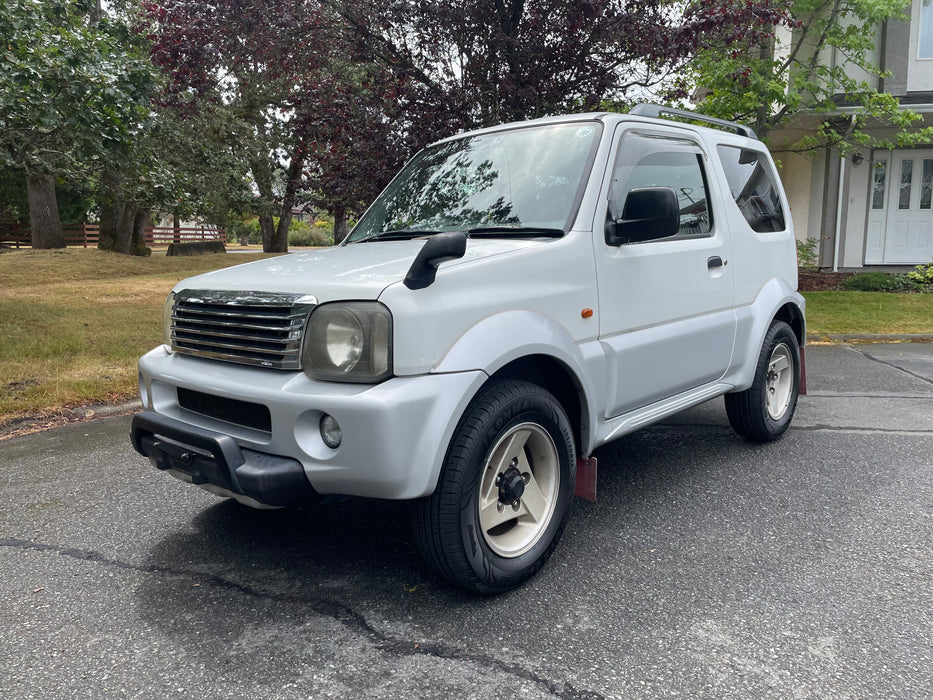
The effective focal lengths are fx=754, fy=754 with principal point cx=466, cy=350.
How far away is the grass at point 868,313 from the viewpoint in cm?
990

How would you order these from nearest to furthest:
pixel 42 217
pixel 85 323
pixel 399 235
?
pixel 399 235
pixel 85 323
pixel 42 217

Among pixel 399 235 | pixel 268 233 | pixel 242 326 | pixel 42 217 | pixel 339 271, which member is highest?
pixel 42 217

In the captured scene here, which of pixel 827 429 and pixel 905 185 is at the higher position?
pixel 905 185

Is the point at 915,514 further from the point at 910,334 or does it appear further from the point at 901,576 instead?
the point at 910,334

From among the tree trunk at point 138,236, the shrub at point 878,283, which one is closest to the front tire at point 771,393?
the shrub at point 878,283

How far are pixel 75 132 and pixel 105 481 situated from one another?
18.0 ft

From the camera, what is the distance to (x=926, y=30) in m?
14.8

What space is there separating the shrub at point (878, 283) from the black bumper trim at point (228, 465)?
46.3ft

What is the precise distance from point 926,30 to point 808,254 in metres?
5.08

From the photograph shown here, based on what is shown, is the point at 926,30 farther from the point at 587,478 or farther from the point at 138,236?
the point at 138,236

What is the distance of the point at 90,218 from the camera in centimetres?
4666

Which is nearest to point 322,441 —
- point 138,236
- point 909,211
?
point 909,211

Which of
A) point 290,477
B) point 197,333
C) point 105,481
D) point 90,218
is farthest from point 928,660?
point 90,218

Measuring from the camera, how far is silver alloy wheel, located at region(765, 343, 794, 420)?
4953 mm
